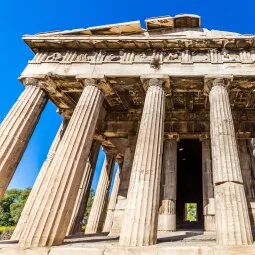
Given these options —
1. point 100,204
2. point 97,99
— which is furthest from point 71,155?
point 100,204

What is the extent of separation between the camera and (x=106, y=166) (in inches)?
793

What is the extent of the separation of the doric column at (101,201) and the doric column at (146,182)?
9830 millimetres

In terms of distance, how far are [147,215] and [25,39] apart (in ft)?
39.2

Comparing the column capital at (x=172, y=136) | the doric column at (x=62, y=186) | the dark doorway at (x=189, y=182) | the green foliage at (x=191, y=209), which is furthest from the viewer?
the green foliage at (x=191, y=209)

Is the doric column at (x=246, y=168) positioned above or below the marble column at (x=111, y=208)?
above

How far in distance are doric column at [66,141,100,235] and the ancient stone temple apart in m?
0.07

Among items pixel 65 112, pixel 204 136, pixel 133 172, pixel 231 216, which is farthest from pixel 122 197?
pixel 231 216

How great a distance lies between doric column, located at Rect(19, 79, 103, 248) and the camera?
847 cm

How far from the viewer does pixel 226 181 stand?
9180 mm

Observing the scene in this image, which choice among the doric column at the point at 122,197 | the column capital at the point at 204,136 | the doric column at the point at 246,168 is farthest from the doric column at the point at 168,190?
the doric column at the point at 246,168

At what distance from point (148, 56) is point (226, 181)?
827cm

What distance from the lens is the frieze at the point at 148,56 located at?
13195mm

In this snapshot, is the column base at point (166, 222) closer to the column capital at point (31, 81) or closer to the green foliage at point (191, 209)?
the column capital at point (31, 81)

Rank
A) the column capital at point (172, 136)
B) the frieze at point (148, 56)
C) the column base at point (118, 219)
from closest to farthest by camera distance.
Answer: the frieze at point (148, 56)
the column base at point (118, 219)
the column capital at point (172, 136)
